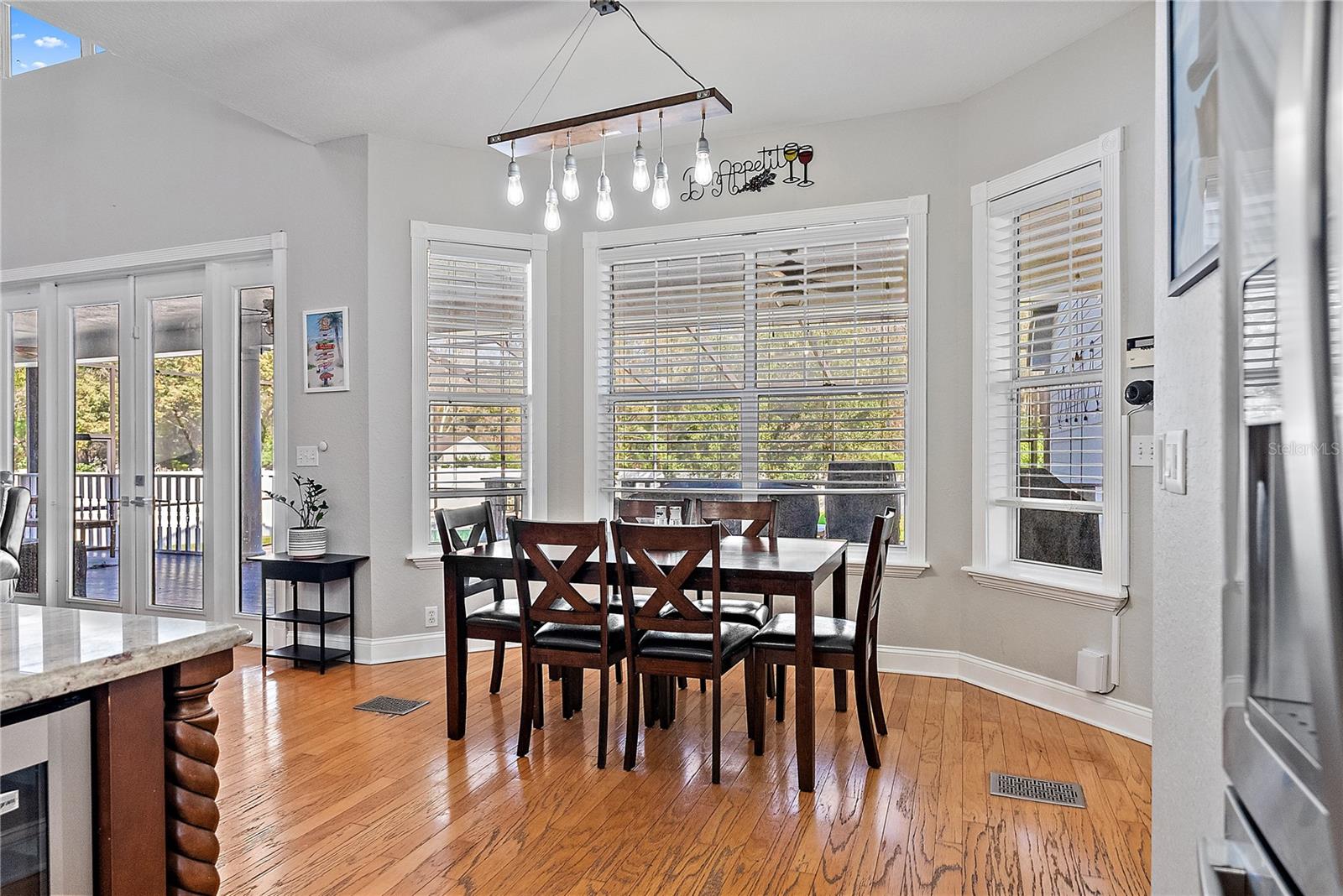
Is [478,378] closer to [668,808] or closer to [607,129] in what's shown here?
[607,129]

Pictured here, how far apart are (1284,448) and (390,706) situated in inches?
147

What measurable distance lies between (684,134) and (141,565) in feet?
14.3

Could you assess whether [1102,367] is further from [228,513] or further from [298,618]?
[228,513]

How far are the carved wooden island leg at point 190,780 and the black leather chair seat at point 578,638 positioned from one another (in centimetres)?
174

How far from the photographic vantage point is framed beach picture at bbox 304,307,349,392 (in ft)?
14.9

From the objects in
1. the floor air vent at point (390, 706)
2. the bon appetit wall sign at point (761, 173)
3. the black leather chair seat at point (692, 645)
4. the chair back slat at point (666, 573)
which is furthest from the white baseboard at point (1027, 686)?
the bon appetit wall sign at point (761, 173)

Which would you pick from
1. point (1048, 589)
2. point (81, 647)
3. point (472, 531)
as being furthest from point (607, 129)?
point (1048, 589)

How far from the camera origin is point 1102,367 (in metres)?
3.42

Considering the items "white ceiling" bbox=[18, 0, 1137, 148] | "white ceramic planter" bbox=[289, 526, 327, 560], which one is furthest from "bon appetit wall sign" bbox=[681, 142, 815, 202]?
"white ceramic planter" bbox=[289, 526, 327, 560]

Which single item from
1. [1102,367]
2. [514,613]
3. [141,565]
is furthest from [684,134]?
[141,565]

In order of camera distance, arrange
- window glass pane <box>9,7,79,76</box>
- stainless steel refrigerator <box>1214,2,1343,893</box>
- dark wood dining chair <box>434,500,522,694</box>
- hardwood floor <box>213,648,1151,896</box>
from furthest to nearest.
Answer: window glass pane <box>9,7,79,76</box> → dark wood dining chair <box>434,500,522,694</box> → hardwood floor <box>213,648,1151,896</box> → stainless steel refrigerator <box>1214,2,1343,893</box>

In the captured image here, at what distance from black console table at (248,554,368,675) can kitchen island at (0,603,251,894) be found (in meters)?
3.04

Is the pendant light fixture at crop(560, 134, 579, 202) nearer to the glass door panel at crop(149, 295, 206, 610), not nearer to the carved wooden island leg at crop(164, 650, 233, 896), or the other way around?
the carved wooden island leg at crop(164, 650, 233, 896)

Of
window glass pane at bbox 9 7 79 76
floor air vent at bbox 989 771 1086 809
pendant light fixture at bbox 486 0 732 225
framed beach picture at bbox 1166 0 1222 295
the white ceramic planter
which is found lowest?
floor air vent at bbox 989 771 1086 809
